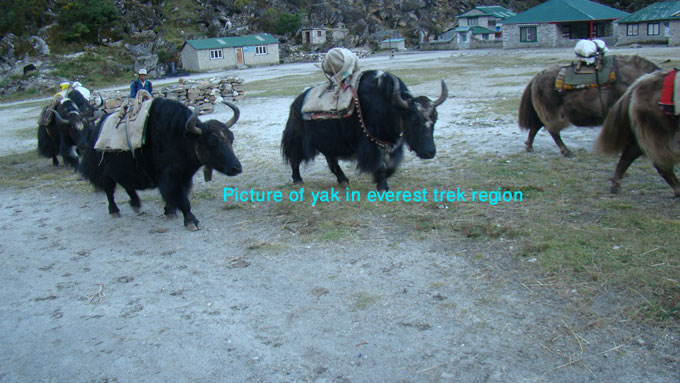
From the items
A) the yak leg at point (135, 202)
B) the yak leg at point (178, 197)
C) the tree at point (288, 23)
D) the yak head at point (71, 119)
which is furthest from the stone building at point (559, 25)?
the yak leg at point (178, 197)

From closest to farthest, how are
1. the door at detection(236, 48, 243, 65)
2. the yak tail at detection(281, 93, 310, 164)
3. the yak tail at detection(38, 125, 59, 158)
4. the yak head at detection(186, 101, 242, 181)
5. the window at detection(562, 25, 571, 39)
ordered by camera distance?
the yak head at detection(186, 101, 242, 181), the yak tail at detection(281, 93, 310, 164), the yak tail at detection(38, 125, 59, 158), the window at detection(562, 25, 571, 39), the door at detection(236, 48, 243, 65)

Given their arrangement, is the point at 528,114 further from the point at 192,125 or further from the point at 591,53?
the point at 192,125

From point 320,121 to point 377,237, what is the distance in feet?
6.81

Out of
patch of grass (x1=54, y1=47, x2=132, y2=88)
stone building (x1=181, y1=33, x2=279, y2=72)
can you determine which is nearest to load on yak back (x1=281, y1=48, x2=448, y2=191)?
patch of grass (x1=54, y1=47, x2=132, y2=88)

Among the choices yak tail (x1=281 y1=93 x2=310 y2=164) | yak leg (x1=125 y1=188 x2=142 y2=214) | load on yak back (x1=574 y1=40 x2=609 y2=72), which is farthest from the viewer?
load on yak back (x1=574 y1=40 x2=609 y2=72)

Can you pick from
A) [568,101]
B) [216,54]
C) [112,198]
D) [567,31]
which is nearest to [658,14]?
[567,31]

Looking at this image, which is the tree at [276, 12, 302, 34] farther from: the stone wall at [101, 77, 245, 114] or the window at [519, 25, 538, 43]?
the stone wall at [101, 77, 245, 114]

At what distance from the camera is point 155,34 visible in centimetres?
5109

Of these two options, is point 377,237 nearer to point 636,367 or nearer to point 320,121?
point 320,121

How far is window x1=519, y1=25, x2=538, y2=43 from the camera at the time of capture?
147ft

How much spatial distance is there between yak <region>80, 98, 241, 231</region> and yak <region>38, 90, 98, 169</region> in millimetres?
3302

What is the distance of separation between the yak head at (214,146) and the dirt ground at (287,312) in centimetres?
70

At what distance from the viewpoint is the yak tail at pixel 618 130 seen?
5.15 meters

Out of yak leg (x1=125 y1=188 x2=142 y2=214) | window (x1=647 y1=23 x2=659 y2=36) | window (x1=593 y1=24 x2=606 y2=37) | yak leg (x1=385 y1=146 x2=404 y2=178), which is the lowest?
yak leg (x1=125 y1=188 x2=142 y2=214)
